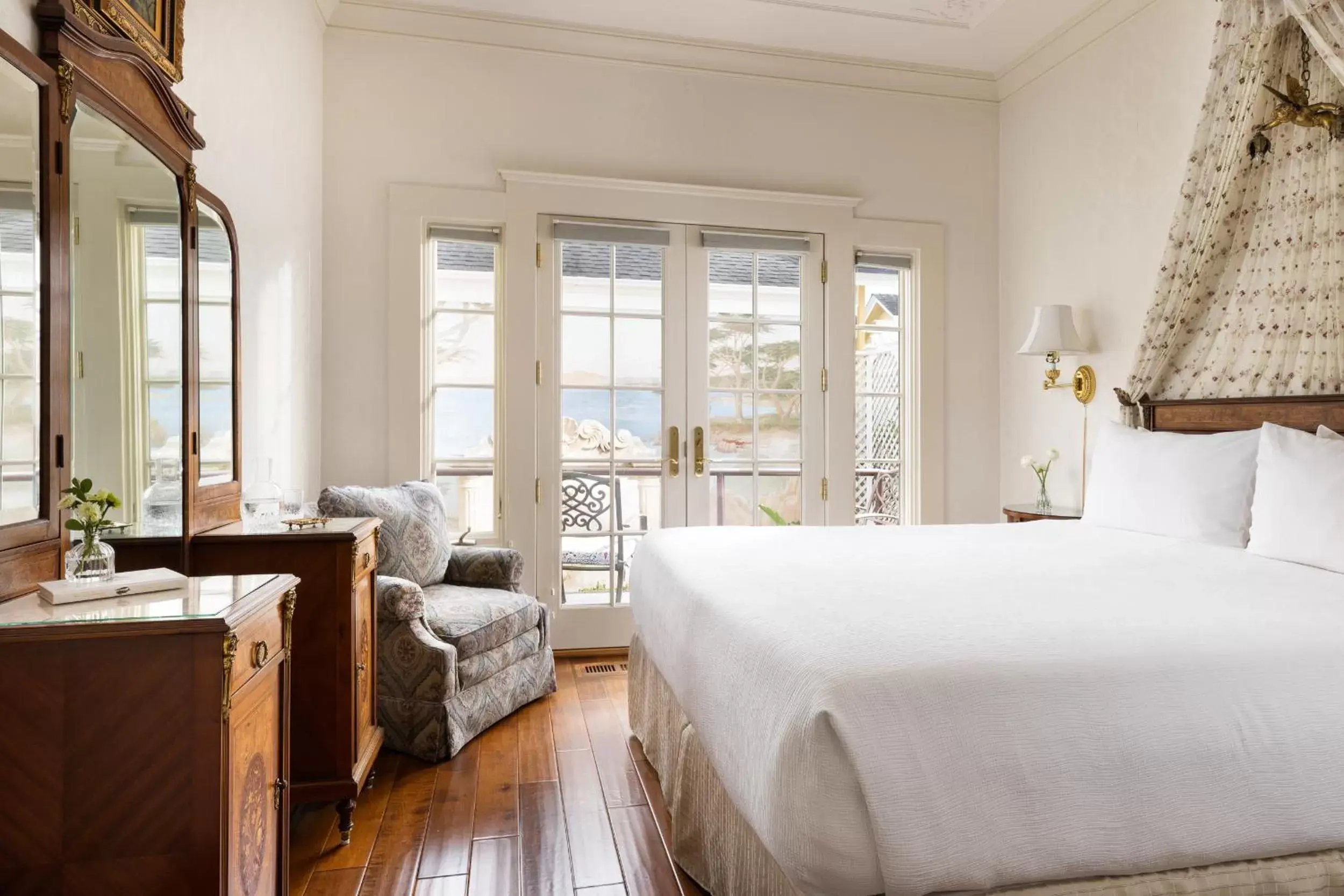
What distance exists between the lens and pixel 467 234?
13.3ft

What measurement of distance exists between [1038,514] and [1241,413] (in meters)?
1.01

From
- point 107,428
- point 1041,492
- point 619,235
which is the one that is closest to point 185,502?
point 107,428

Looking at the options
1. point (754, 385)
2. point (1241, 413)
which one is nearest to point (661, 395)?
point (754, 385)

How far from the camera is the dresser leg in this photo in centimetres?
224

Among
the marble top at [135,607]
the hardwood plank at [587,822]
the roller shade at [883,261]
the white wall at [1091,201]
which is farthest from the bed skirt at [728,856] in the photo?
the roller shade at [883,261]

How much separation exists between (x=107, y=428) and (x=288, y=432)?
1543 mm

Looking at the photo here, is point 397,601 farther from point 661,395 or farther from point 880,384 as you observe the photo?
point 880,384

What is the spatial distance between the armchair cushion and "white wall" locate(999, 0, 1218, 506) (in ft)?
8.88

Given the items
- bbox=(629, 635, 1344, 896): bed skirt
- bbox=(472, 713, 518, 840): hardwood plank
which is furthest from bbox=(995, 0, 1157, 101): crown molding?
bbox=(472, 713, 518, 840): hardwood plank

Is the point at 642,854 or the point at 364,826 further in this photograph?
the point at 364,826

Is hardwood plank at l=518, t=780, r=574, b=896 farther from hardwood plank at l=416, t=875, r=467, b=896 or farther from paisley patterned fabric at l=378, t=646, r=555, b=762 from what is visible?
paisley patterned fabric at l=378, t=646, r=555, b=762

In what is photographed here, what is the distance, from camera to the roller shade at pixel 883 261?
179 inches

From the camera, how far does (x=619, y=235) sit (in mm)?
4141

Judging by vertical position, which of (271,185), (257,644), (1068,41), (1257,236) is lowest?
(257,644)
